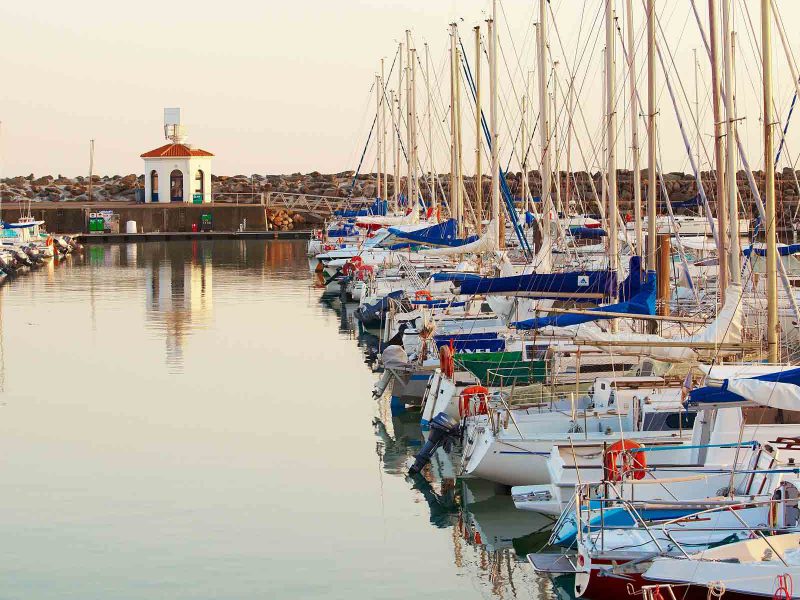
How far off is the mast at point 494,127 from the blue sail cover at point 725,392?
15449mm

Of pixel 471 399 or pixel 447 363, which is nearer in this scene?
pixel 471 399

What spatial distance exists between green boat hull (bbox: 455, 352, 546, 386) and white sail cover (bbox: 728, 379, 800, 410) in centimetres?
620

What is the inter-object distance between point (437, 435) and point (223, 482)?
9.30ft

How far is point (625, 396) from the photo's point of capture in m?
16.2

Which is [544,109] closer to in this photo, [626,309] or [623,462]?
[626,309]

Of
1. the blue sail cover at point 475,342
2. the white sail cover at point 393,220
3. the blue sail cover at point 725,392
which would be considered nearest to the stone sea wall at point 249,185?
the white sail cover at point 393,220

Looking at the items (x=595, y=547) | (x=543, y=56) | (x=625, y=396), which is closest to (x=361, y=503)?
(x=625, y=396)

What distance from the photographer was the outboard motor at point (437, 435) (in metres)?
17.3

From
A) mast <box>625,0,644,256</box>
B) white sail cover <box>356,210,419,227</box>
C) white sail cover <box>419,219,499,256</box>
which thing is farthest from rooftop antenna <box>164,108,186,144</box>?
mast <box>625,0,644,256</box>

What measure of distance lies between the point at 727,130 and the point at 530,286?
5872 millimetres

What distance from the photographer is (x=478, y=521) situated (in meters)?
15.7

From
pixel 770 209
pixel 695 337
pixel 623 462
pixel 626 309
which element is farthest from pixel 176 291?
pixel 623 462

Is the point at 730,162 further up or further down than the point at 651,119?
further down

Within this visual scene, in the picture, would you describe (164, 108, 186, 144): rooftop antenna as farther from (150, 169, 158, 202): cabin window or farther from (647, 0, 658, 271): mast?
(647, 0, 658, 271): mast
